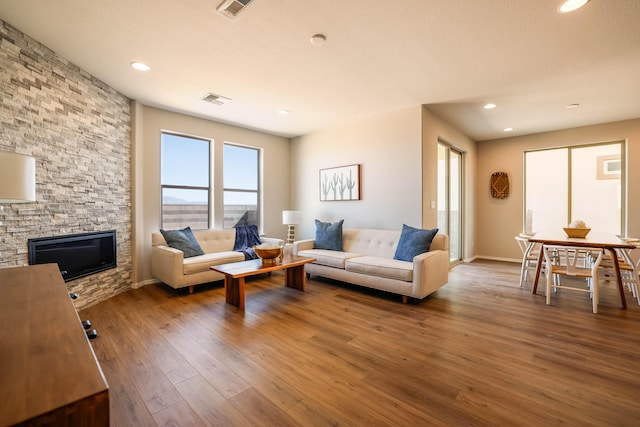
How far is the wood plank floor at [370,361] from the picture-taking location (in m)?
1.58

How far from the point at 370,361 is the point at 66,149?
144 inches

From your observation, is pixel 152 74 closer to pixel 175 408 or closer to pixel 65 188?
pixel 65 188

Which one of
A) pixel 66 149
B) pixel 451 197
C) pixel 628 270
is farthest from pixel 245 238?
pixel 628 270

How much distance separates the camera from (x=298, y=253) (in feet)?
14.7

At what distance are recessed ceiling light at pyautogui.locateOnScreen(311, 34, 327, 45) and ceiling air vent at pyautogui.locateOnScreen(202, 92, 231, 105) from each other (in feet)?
5.98

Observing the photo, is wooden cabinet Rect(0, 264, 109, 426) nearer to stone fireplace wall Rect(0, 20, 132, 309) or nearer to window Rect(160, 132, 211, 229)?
stone fireplace wall Rect(0, 20, 132, 309)

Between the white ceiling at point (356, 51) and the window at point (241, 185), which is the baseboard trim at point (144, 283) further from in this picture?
the white ceiling at point (356, 51)

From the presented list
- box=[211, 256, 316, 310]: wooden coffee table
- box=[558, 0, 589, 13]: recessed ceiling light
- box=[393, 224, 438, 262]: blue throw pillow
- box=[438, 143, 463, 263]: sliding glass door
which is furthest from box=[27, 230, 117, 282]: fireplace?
box=[438, 143, 463, 263]: sliding glass door

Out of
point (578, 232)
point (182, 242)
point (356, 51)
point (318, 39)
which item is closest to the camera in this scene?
point (318, 39)

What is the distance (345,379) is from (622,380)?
1.80 metres

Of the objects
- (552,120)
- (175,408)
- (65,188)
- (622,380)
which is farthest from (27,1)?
(552,120)

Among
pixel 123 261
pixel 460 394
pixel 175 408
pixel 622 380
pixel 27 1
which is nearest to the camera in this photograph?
pixel 175 408

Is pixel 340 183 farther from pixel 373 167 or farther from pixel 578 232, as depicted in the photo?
pixel 578 232

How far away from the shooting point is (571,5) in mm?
2080
